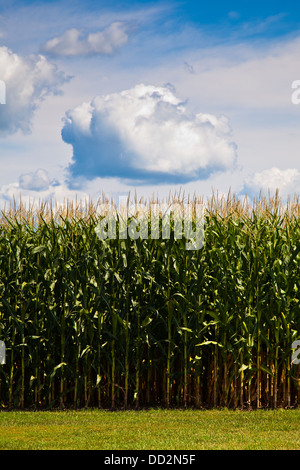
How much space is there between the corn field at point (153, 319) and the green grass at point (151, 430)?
55 cm

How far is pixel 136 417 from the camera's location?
9.66 m

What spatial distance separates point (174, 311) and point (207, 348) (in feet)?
2.91

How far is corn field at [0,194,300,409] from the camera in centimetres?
1024
